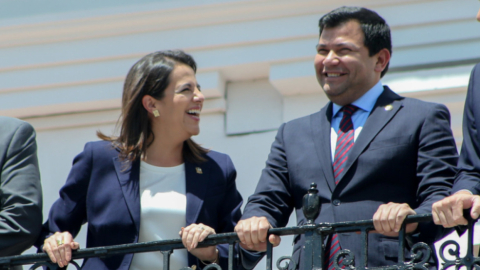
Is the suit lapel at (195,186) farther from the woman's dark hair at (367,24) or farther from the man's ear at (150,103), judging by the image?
the woman's dark hair at (367,24)

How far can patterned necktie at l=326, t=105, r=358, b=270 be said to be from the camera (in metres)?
4.21

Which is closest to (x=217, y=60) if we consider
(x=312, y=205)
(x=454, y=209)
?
(x=312, y=205)

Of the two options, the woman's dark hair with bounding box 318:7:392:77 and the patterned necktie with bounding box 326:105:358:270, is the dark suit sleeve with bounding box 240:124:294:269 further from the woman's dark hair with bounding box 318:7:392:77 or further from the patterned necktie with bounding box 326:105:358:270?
the woman's dark hair with bounding box 318:7:392:77

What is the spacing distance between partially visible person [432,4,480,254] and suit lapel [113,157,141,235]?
1.61 meters

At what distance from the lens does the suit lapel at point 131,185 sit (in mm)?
4688

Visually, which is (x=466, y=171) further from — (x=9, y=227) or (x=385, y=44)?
(x=9, y=227)

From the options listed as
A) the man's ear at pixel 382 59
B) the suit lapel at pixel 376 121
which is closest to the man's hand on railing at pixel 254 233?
the suit lapel at pixel 376 121

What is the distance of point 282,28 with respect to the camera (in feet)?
21.3

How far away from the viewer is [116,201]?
475 cm

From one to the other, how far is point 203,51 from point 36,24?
133cm

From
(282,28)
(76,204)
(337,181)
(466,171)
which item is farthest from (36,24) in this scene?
(466,171)

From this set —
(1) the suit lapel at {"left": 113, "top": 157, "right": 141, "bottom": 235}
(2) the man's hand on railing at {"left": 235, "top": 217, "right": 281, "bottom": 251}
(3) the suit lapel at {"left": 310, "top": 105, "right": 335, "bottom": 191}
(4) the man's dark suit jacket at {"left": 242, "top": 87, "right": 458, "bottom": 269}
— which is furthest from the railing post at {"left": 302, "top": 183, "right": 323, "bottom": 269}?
(1) the suit lapel at {"left": 113, "top": 157, "right": 141, "bottom": 235}

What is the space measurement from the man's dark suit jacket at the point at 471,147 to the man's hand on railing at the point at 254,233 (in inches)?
31.9

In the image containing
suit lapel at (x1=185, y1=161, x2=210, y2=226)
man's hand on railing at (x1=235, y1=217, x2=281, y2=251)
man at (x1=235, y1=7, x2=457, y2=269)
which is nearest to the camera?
man's hand on railing at (x1=235, y1=217, x2=281, y2=251)
